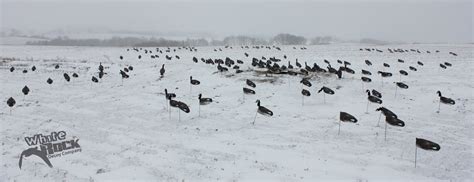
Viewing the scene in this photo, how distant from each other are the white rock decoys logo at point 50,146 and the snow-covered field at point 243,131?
1.22ft

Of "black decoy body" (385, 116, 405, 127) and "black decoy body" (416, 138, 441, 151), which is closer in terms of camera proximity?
"black decoy body" (416, 138, 441, 151)

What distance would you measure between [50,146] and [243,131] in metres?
9.54

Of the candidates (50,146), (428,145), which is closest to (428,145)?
(428,145)

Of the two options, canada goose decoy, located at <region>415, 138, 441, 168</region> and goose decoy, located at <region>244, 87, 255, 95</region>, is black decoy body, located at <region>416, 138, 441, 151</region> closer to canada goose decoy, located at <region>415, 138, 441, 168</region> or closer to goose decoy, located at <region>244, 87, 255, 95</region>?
canada goose decoy, located at <region>415, 138, 441, 168</region>

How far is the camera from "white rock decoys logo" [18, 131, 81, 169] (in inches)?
675

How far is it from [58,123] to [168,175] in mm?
11219

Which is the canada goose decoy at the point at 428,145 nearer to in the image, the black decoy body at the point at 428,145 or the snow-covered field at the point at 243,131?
the black decoy body at the point at 428,145

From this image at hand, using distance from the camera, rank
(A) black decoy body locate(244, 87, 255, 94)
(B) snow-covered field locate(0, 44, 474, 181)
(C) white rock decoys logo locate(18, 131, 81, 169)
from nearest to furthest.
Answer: (B) snow-covered field locate(0, 44, 474, 181) → (C) white rock decoys logo locate(18, 131, 81, 169) → (A) black decoy body locate(244, 87, 255, 94)

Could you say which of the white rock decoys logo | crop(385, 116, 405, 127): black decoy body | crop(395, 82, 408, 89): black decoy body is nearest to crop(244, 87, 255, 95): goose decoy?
crop(395, 82, 408, 89): black decoy body

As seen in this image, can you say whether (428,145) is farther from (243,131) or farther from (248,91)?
(248,91)

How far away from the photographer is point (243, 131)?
65.1 feet

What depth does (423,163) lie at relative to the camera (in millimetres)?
15000

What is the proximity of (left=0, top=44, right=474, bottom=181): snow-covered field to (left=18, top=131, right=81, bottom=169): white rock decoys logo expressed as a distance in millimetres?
372

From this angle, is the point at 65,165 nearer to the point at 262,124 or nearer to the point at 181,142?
the point at 181,142
